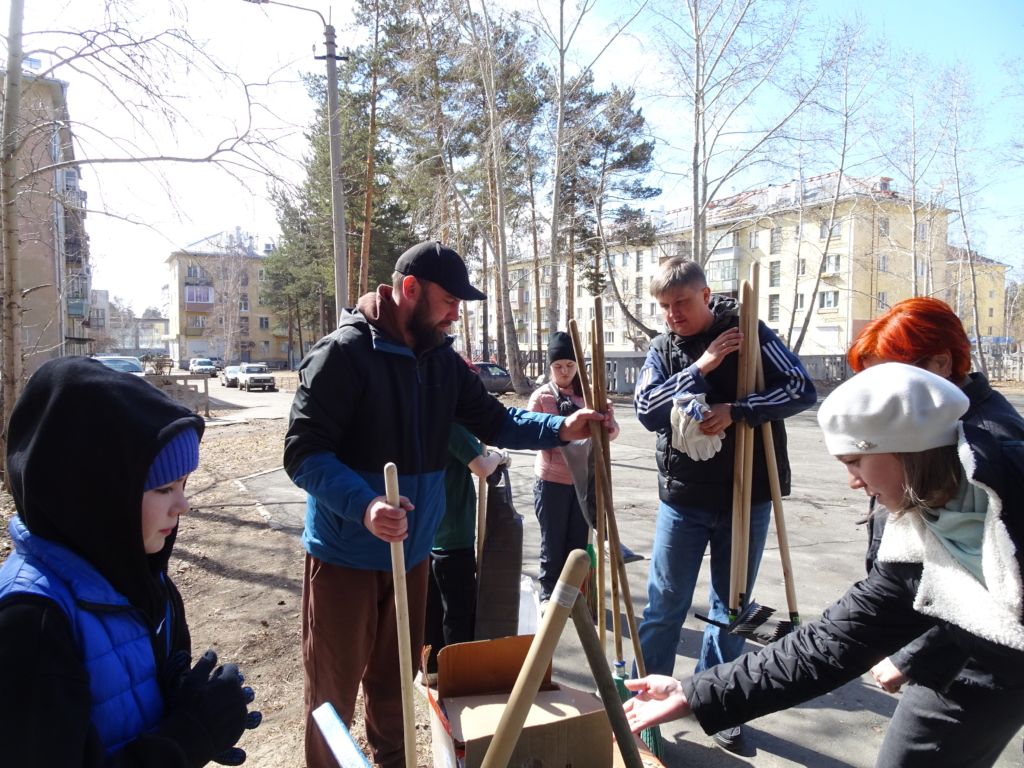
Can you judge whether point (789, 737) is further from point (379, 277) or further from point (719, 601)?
point (379, 277)

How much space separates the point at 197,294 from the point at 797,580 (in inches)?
2786

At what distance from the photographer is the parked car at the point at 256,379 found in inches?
1233

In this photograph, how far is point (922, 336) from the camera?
7.23 ft

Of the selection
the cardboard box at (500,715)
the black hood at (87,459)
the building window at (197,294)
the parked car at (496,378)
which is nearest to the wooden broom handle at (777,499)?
the cardboard box at (500,715)

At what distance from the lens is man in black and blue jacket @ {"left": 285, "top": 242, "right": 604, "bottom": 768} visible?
2.16 m

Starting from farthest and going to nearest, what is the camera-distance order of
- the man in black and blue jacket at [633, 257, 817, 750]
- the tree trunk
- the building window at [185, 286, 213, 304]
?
the building window at [185, 286, 213, 304]
the tree trunk
the man in black and blue jacket at [633, 257, 817, 750]

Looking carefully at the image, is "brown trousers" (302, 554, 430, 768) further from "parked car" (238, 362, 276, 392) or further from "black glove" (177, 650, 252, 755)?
"parked car" (238, 362, 276, 392)

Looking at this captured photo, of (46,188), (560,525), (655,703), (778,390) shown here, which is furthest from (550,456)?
(46,188)

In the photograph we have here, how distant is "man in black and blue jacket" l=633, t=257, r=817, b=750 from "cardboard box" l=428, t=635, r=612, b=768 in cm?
78

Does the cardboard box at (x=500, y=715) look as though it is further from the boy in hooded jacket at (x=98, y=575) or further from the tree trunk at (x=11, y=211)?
the tree trunk at (x=11, y=211)

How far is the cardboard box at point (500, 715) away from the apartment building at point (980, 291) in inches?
697

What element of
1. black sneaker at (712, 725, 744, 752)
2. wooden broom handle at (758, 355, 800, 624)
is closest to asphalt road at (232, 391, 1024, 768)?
black sneaker at (712, 725, 744, 752)

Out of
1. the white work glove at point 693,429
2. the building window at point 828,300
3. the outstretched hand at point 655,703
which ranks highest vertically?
the building window at point 828,300

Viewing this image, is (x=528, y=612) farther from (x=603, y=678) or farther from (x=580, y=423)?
(x=603, y=678)
